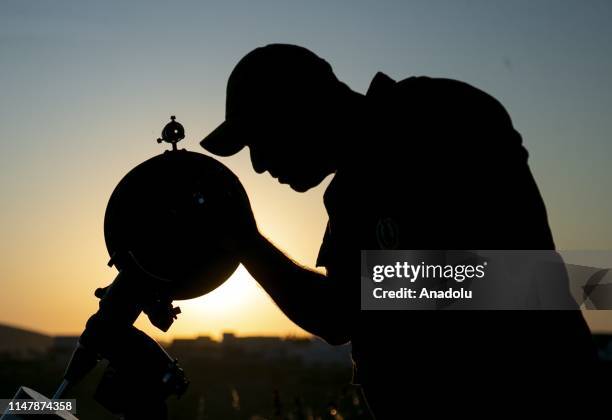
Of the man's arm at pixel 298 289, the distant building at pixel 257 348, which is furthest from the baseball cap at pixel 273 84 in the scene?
the distant building at pixel 257 348

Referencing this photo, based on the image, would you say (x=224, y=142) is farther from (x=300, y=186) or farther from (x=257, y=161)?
(x=300, y=186)

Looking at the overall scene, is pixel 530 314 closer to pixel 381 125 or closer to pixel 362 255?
pixel 362 255

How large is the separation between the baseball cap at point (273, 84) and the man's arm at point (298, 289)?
20.8 inches

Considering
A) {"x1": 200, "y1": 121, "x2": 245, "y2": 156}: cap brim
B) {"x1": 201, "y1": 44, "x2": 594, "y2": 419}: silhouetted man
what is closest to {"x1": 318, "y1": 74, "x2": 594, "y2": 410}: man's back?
{"x1": 201, "y1": 44, "x2": 594, "y2": 419}: silhouetted man

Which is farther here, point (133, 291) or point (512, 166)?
point (133, 291)

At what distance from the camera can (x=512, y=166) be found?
8.71 ft

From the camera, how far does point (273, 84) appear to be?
3.44 meters

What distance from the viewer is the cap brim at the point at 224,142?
371 centimetres

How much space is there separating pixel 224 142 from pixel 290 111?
478 mm

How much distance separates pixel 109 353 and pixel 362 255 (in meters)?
1.11

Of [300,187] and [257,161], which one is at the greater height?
[257,161]

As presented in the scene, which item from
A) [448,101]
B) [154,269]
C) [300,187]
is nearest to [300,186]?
[300,187]

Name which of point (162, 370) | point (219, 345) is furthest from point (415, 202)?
point (219, 345)

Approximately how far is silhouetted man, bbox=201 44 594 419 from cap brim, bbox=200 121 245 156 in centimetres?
43
